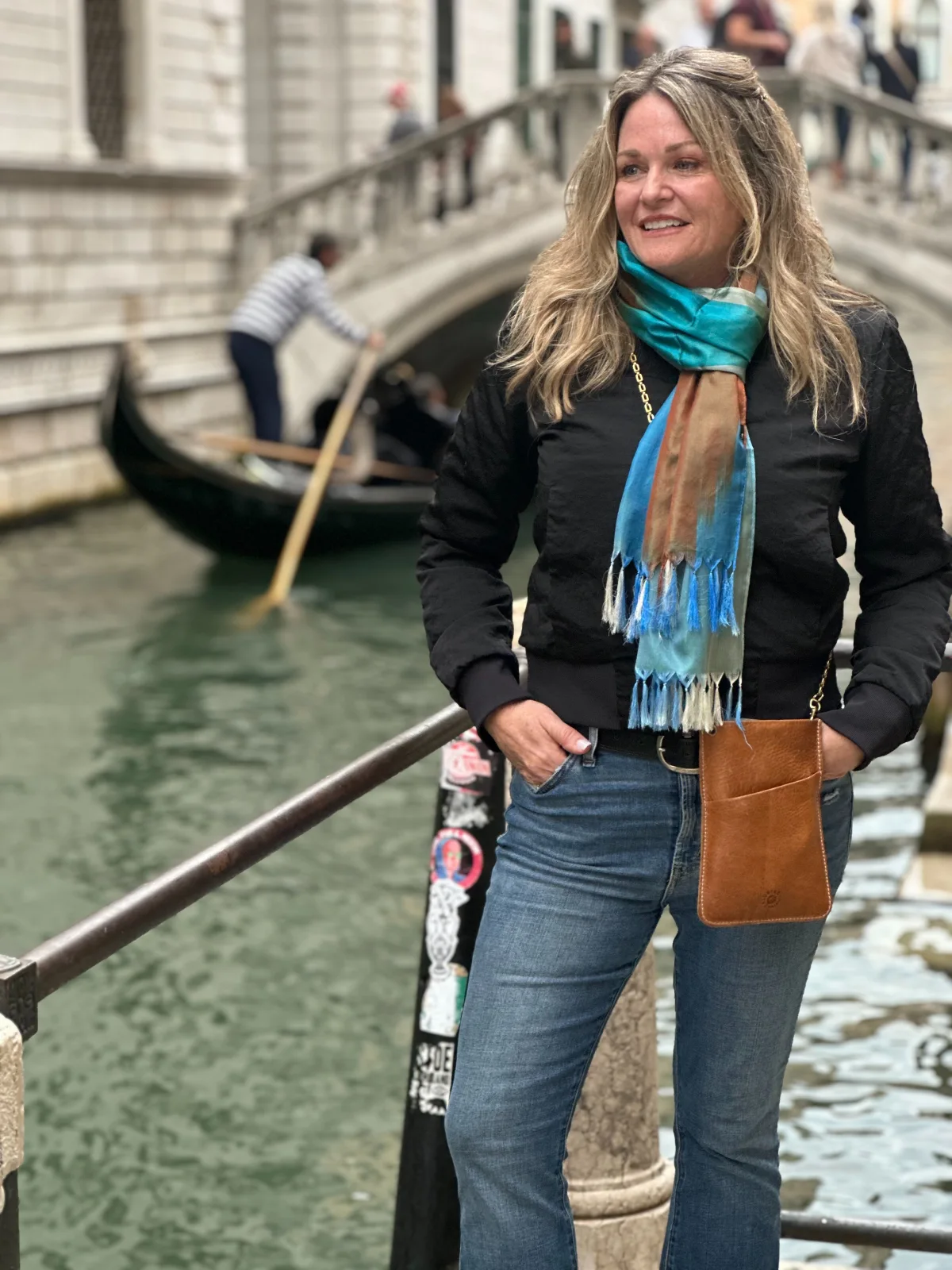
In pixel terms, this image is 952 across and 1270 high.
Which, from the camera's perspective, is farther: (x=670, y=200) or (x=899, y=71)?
(x=899, y=71)

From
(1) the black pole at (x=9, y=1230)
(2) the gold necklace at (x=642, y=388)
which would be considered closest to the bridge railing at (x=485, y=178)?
(2) the gold necklace at (x=642, y=388)

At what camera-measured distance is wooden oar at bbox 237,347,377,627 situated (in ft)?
28.7

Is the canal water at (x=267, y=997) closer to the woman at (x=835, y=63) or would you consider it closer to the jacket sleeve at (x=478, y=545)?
the jacket sleeve at (x=478, y=545)

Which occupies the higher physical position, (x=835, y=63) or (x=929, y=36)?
(x=835, y=63)

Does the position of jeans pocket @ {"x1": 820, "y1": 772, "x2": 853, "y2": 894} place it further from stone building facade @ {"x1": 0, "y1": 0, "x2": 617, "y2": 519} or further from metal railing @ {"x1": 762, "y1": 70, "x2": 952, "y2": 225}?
metal railing @ {"x1": 762, "y1": 70, "x2": 952, "y2": 225}

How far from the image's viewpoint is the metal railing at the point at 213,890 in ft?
4.18

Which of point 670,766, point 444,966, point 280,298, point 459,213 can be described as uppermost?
point 670,766

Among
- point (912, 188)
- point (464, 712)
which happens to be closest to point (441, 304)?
point (912, 188)

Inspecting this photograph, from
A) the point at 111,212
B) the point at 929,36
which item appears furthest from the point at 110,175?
the point at 929,36

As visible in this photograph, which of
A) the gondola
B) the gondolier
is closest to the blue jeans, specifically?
the gondola

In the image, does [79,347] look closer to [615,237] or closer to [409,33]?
[409,33]

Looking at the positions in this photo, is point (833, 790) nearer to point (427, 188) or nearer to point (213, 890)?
point (213, 890)

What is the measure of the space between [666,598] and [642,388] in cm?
16

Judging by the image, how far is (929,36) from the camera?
43031mm
